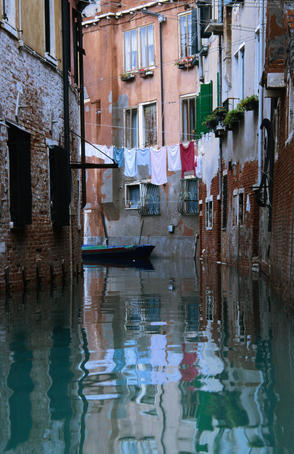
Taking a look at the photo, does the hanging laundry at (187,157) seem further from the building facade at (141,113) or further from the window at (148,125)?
the window at (148,125)

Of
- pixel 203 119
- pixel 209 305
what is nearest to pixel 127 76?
pixel 203 119

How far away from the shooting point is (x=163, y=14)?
30.6 metres

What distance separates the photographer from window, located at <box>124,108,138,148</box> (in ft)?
105

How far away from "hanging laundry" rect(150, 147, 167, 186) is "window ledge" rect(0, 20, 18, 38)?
17.4 metres

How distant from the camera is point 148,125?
31703 millimetres

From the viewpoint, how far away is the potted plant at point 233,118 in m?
18.3

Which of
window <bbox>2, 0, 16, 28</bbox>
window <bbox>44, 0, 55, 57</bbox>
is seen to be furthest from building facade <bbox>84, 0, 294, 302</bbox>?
window <bbox>2, 0, 16, 28</bbox>

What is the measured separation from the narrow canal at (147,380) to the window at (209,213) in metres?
14.2

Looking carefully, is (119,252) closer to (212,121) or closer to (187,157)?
(187,157)

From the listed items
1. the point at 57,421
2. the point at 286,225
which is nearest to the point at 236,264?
the point at 286,225

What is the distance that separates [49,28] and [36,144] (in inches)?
Result: 103

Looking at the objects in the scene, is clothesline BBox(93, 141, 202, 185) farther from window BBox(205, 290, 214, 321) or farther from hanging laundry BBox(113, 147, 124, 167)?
window BBox(205, 290, 214, 321)

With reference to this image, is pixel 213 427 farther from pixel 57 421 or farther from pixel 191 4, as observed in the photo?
pixel 191 4

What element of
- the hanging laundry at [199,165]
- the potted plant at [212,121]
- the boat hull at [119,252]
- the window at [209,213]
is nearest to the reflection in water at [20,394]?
the potted plant at [212,121]
